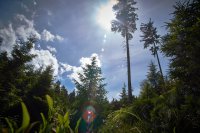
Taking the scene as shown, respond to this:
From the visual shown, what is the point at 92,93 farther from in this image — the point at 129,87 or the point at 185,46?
the point at 185,46

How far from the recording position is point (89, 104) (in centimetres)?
1897

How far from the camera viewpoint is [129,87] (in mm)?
19500

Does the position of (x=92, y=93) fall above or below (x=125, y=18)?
below

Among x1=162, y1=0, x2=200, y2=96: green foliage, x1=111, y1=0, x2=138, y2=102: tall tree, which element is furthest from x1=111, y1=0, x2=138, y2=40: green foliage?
x1=162, y1=0, x2=200, y2=96: green foliage

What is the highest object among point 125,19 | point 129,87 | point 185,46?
point 125,19

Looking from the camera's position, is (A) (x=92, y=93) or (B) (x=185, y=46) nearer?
(B) (x=185, y=46)

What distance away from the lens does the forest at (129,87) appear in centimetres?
192

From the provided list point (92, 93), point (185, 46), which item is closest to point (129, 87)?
point (92, 93)

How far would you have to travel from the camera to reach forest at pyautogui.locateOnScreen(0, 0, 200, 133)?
1.92 m

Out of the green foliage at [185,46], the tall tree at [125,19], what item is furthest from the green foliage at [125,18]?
the green foliage at [185,46]

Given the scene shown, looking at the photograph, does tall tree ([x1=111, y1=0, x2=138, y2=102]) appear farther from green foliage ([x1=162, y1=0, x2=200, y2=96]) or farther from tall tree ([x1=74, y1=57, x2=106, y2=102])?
green foliage ([x1=162, y1=0, x2=200, y2=96])

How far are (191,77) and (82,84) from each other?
17.9 meters

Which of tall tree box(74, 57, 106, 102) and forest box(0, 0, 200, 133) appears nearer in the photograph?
forest box(0, 0, 200, 133)

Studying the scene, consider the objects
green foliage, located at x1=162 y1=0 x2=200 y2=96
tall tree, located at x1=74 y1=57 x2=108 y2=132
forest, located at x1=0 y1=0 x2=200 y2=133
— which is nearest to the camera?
forest, located at x1=0 y1=0 x2=200 y2=133
